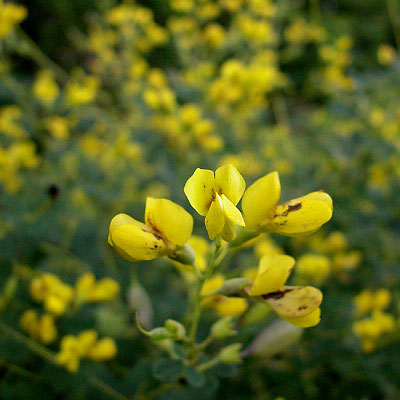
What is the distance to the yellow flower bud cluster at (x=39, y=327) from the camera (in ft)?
2.56

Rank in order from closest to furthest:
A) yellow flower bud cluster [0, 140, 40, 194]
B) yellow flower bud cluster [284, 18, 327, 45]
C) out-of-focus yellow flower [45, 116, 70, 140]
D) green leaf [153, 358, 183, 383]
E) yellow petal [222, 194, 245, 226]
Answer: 1. yellow petal [222, 194, 245, 226]
2. green leaf [153, 358, 183, 383]
3. yellow flower bud cluster [0, 140, 40, 194]
4. out-of-focus yellow flower [45, 116, 70, 140]
5. yellow flower bud cluster [284, 18, 327, 45]

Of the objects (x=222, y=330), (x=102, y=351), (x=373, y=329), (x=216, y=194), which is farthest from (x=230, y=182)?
(x=373, y=329)

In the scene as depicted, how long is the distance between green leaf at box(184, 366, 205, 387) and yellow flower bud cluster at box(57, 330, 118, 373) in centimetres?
26

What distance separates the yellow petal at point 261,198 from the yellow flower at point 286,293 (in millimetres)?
54

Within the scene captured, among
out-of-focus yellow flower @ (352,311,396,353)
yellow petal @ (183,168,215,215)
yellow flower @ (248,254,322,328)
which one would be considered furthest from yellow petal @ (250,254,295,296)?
out-of-focus yellow flower @ (352,311,396,353)

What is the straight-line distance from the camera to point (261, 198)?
1.61ft

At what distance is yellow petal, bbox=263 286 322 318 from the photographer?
0.48m

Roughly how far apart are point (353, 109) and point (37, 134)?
1292 mm

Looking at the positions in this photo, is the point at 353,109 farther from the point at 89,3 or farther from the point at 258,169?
the point at 89,3

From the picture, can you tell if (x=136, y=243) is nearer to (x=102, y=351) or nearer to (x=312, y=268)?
(x=102, y=351)

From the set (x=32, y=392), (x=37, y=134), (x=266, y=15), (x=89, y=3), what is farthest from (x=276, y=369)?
(x=89, y=3)

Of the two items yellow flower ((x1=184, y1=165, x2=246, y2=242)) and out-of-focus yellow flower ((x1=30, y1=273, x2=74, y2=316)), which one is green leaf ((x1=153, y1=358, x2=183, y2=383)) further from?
out-of-focus yellow flower ((x1=30, y1=273, x2=74, y2=316))

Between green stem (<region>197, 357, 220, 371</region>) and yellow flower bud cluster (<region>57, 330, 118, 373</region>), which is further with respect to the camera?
yellow flower bud cluster (<region>57, 330, 118, 373</region>)

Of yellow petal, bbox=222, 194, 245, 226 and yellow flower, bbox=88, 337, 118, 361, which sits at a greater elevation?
yellow petal, bbox=222, 194, 245, 226
